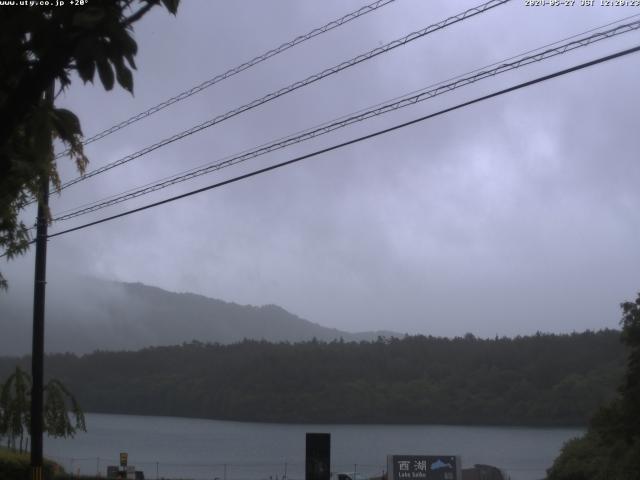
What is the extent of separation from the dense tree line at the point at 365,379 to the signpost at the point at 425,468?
2697 cm

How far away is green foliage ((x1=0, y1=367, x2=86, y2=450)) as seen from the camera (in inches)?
918

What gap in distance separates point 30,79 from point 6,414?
22119 mm

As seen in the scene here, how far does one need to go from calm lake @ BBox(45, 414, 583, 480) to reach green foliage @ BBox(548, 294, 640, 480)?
50.0 feet

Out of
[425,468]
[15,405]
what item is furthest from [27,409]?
[425,468]

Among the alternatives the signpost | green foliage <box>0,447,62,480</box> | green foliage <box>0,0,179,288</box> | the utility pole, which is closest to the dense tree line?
the signpost

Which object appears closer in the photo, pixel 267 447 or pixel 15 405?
pixel 15 405

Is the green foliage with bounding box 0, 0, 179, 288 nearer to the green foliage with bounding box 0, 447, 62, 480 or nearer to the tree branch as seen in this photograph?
the tree branch

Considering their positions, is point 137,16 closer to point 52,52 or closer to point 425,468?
point 52,52

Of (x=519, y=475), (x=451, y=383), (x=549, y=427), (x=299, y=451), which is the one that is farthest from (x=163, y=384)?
(x=519, y=475)

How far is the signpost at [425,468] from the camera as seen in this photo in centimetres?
2811

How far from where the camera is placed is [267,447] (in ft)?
250

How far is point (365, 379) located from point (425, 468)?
204ft

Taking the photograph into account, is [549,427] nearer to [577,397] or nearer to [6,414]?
[577,397]

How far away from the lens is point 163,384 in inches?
3519
